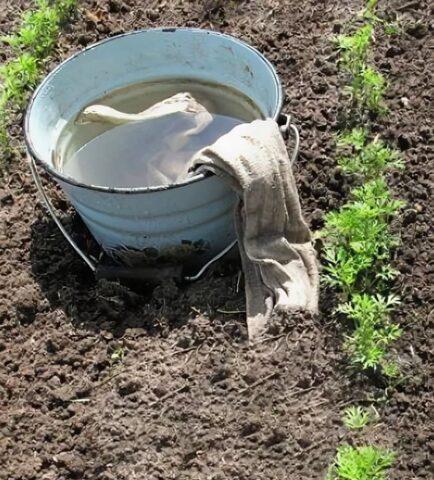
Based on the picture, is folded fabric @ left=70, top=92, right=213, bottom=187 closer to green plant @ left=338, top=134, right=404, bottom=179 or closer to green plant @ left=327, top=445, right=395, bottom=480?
green plant @ left=338, top=134, right=404, bottom=179

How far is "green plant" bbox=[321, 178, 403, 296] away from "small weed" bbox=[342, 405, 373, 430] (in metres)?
0.52

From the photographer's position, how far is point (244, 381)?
10.6ft

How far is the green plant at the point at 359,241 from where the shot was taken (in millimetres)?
3457

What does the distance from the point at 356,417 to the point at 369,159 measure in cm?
129

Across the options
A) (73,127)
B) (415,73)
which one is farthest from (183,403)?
(415,73)

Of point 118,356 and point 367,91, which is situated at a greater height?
point 367,91

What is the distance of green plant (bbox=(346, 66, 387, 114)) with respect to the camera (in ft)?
13.7

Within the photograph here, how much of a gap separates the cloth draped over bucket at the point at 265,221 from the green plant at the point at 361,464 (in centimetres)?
61

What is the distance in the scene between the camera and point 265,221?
138 inches

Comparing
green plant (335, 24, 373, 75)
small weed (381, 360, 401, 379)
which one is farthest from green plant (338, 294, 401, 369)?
green plant (335, 24, 373, 75)

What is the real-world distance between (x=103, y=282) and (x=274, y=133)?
38.1 inches

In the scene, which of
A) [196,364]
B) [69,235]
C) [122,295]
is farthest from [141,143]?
[196,364]

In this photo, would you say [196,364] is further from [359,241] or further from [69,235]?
[69,235]

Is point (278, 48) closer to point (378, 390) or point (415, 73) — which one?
point (415, 73)
